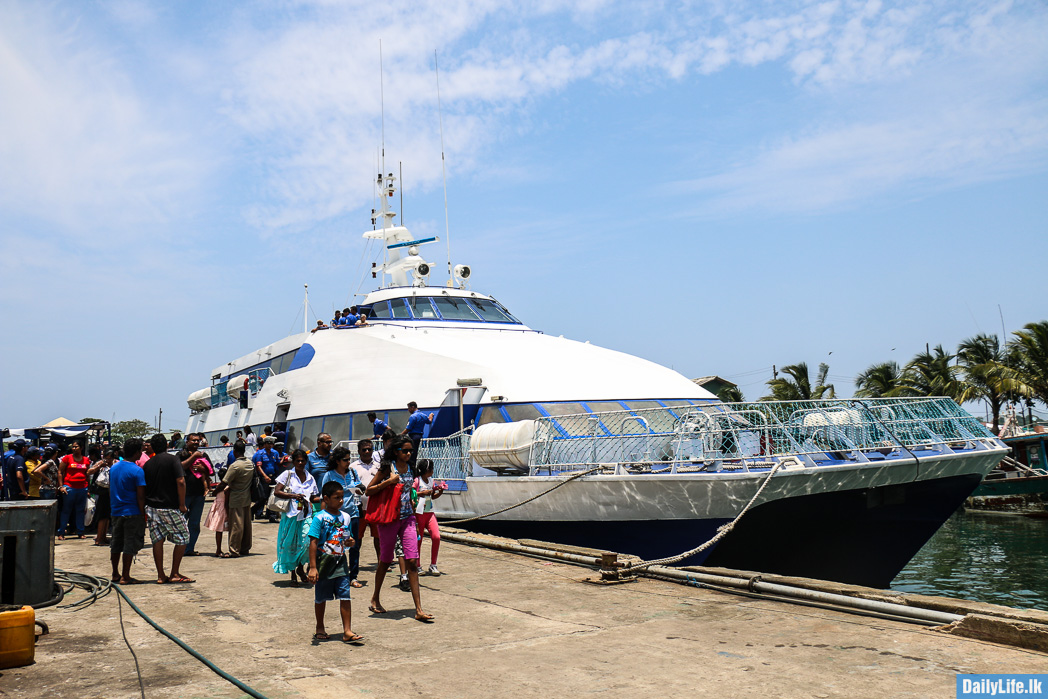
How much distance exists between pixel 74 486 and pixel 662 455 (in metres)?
9.84

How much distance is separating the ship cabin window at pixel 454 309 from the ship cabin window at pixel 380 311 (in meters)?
1.28

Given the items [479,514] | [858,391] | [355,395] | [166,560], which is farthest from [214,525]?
[858,391]

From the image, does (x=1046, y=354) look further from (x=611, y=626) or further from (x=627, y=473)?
(x=611, y=626)

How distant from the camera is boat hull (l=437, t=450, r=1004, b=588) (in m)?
9.70

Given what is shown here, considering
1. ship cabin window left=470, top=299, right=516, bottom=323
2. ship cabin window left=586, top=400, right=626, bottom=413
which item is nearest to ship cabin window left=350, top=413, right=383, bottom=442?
ship cabin window left=586, top=400, right=626, bottom=413

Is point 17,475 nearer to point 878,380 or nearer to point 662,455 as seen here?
point 662,455

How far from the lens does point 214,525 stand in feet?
37.0

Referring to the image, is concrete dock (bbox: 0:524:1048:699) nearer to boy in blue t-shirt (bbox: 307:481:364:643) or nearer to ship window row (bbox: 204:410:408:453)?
boy in blue t-shirt (bbox: 307:481:364:643)

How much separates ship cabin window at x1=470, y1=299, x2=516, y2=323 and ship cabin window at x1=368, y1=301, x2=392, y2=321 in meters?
2.21

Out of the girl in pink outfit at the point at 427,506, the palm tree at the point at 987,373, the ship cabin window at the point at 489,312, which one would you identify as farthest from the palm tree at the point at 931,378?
the girl in pink outfit at the point at 427,506

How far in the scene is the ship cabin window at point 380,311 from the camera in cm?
2053

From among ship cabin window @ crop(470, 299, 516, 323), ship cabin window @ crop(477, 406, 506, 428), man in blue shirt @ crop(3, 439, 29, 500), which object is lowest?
man in blue shirt @ crop(3, 439, 29, 500)

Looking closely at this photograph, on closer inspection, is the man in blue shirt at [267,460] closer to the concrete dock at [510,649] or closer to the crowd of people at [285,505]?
the crowd of people at [285,505]

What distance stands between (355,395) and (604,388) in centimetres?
552
